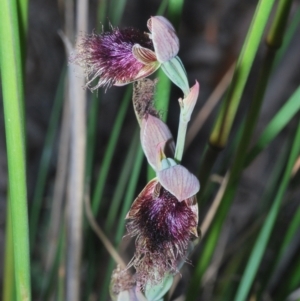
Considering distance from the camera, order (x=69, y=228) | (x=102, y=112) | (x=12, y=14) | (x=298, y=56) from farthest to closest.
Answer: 1. (x=102, y=112)
2. (x=298, y=56)
3. (x=69, y=228)
4. (x=12, y=14)

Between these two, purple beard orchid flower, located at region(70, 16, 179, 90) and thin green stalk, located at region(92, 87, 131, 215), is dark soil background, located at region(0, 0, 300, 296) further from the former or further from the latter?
purple beard orchid flower, located at region(70, 16, 179, 90)

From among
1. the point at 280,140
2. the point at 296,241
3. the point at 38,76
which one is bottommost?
the point at 296,241

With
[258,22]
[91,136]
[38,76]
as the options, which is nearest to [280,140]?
[38,76]

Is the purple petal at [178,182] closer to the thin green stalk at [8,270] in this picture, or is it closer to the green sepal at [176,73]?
the green sepal at [176,73]

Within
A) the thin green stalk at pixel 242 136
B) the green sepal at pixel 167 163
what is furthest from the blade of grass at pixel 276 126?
the green sepal at pixel 167 163

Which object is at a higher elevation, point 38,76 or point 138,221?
point 138,221

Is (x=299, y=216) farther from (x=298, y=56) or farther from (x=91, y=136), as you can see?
(x=298, y=56)

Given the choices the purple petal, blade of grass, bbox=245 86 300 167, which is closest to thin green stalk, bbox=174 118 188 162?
the purple petal
